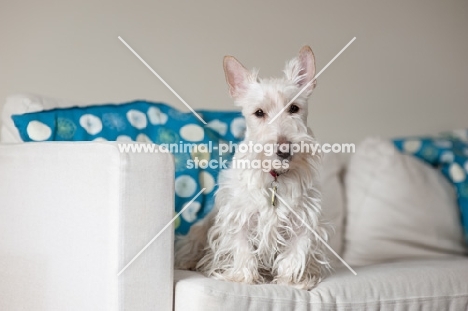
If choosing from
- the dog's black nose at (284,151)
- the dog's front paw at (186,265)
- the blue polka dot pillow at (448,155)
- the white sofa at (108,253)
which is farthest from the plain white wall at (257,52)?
the dog's black nose at (284,151)

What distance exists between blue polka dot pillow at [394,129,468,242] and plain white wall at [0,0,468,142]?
314mm

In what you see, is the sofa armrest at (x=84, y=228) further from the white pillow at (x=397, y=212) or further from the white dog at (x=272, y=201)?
the white pillow at (x=397, y=212)

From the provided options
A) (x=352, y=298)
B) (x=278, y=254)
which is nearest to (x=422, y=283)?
(x=352, y=298)

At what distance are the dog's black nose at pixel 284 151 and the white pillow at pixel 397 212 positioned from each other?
41.0 inches

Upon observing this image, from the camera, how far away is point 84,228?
1711 millimetres

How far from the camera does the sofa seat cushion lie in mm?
1657

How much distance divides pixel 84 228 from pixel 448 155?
1856 millimetres

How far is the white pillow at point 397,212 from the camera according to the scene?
8.97ft

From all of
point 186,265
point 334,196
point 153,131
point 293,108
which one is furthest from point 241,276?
point 334,196

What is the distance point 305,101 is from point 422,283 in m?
0.68

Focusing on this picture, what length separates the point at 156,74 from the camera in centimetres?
288

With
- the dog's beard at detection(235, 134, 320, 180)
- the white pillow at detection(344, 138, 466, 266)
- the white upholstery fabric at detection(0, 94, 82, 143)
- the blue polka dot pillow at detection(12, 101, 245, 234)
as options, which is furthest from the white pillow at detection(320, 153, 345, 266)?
the white upholstery fabric at detection(0, 94, 82, 143)

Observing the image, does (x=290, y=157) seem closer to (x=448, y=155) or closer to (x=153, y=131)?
(x=153, y=131)

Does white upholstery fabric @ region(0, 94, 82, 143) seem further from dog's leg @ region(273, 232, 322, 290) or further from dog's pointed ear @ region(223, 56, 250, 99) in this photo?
dog's leg @ region(273, 232, 322, 290)
